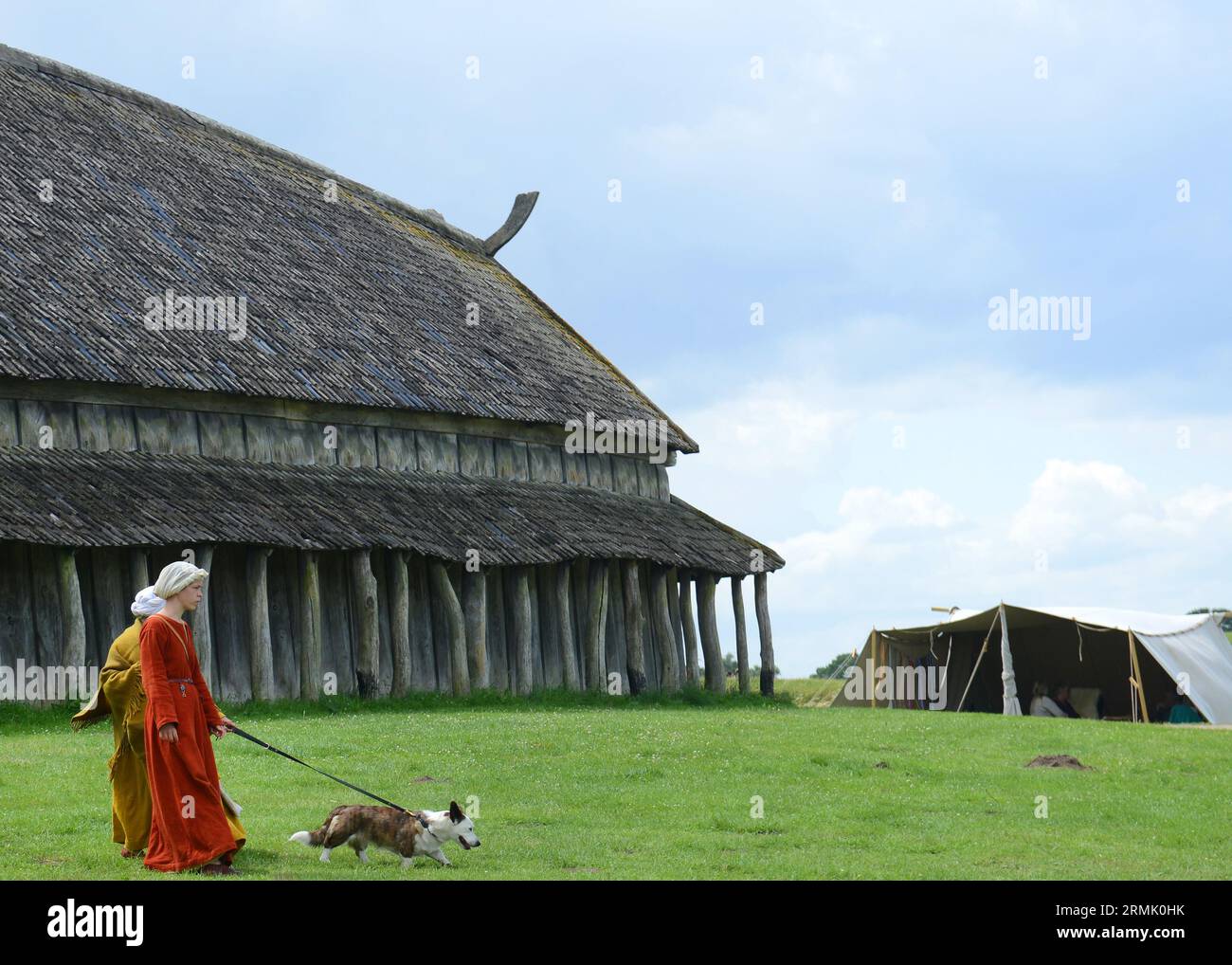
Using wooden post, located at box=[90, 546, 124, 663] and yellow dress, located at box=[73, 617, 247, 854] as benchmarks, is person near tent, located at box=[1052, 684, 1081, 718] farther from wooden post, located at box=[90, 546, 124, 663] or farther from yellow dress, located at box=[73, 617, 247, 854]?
yellow dress, located at box=[73, 617, 247, 854]

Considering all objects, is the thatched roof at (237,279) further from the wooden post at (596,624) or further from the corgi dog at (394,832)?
the corgi dog at (394,832)

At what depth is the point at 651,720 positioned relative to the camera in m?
22.2

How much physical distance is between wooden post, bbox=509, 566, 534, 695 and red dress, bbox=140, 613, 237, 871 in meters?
16.9

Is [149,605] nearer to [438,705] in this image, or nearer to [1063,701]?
[438,705]

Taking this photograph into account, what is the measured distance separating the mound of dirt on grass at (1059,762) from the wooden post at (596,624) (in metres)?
10.9

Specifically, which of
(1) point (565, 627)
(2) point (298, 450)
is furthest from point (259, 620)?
(1) point (565, 627)

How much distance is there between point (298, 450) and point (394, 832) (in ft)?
51.9

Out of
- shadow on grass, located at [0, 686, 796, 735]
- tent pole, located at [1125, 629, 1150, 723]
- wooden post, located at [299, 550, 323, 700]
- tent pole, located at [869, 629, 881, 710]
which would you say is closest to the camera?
shadow on grass, located at [0, 686, 796, 735]

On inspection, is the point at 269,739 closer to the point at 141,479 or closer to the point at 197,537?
the point at 197,537

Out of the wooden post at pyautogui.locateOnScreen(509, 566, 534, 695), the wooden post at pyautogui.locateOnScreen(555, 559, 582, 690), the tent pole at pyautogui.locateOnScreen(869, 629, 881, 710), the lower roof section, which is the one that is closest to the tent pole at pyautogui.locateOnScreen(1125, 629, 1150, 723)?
the tent pole at pyautogui.locateOnScreen(869, 629, 881, 710)

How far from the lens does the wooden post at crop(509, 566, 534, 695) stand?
27.3 meters

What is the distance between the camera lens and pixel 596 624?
95.2ft
